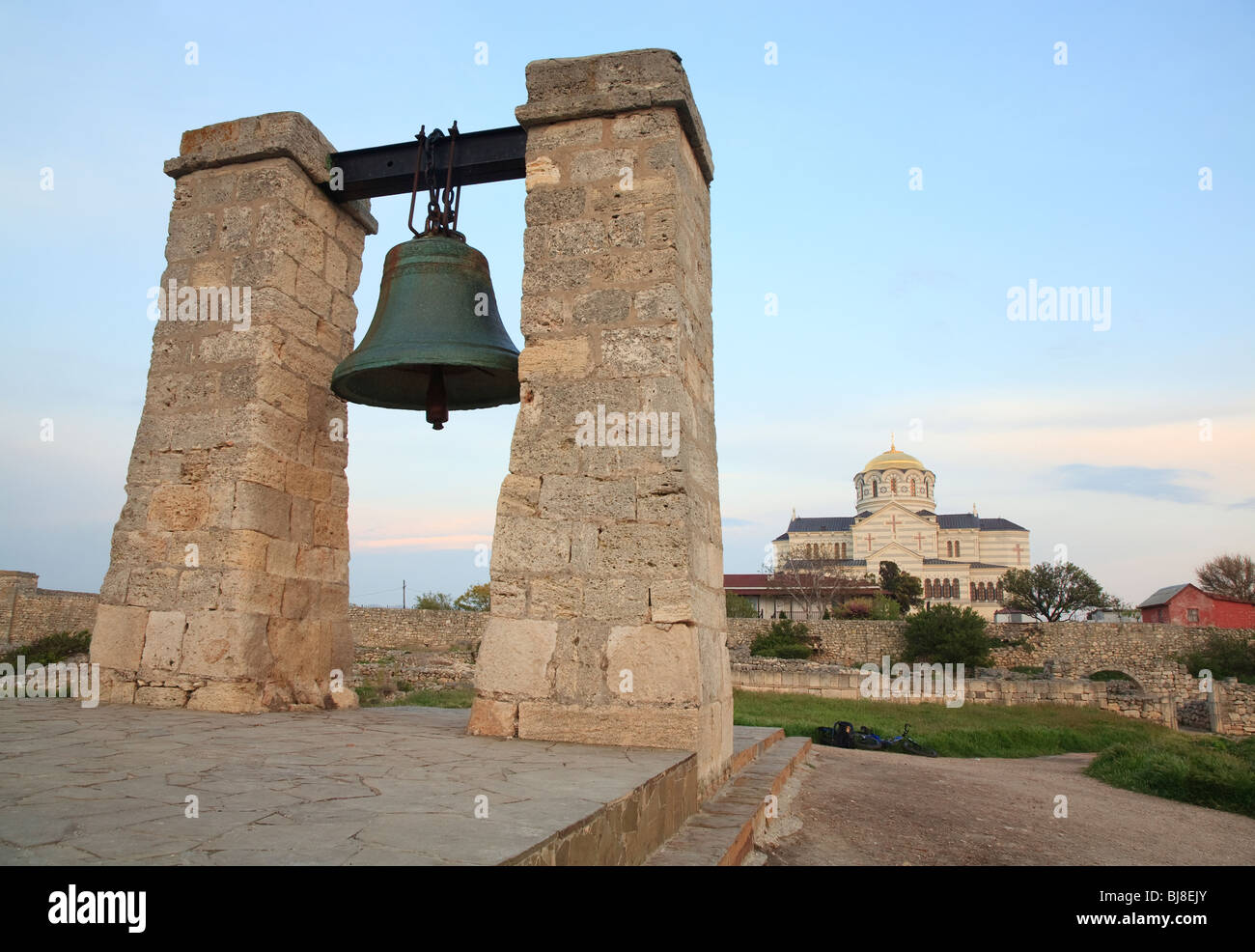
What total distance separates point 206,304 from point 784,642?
26396 mm

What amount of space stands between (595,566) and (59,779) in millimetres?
2028

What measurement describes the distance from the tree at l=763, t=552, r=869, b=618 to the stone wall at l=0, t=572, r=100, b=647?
31.7 meters

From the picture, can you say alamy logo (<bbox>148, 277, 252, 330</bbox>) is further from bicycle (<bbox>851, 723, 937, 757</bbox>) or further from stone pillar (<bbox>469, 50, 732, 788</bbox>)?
bicycle (<bbox>851, 723, 937, 757</bbox>)

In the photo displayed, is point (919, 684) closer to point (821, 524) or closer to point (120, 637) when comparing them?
point (120, 637)

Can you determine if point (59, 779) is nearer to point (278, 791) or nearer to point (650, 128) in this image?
point (278, 791)

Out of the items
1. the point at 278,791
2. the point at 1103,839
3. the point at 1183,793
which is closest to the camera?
the point at 278,791

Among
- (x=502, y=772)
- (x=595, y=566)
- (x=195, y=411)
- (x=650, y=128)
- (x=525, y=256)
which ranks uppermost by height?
(x=650, y=128)

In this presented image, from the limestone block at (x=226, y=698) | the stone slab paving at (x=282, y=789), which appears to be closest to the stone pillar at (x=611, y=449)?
the stone slab paving at (x=282, y=789)

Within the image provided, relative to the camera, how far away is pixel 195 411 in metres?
4.67

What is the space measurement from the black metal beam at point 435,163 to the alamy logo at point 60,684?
3.22m

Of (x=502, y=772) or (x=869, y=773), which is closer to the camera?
(x=502, y=772)

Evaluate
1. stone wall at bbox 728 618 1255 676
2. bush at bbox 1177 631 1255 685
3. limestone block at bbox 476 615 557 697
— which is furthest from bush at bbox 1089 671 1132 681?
limestone block at bbox 476 615 557 697

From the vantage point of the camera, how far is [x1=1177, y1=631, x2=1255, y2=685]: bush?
24391mm

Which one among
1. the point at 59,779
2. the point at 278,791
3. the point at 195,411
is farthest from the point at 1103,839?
the point at 195,411
